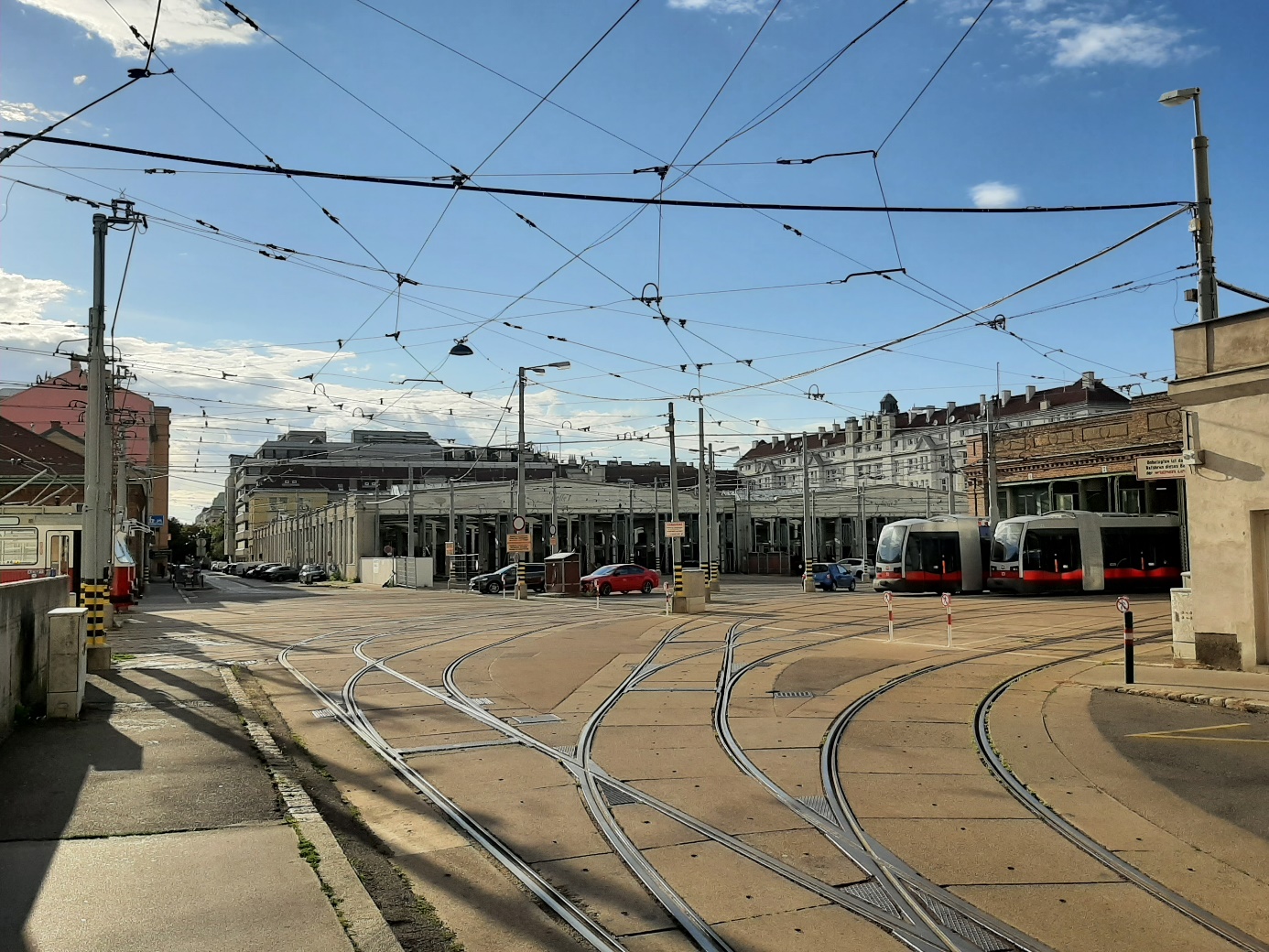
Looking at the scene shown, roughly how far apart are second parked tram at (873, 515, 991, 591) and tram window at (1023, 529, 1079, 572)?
2552 mm

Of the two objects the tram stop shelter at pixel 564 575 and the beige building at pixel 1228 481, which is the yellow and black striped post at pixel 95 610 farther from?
the tram stop shelter at pixel 564 575

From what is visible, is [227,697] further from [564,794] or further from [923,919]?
[923,919]

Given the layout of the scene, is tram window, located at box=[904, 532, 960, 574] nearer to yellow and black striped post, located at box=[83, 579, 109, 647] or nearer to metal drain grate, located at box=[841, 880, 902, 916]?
yellow and black striped post, located at box=[83, 579, 109, 647]

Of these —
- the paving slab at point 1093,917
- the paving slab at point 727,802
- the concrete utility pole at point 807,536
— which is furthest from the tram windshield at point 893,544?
the paving slab at point 1093,917

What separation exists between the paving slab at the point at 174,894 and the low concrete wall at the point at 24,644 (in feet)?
12.5

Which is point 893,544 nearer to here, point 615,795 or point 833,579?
point 833,579

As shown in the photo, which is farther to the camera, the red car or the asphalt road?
the red car

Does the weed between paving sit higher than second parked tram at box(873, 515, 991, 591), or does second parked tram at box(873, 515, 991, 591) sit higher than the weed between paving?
second parked tram at box(873, 515, 991, 591)

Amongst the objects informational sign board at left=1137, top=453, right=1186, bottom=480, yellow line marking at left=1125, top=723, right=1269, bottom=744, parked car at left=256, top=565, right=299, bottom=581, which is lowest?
parked car at left=256, top=565, right=299, bottom=581

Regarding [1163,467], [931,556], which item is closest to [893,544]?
[931,556]

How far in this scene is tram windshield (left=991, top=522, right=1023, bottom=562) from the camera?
1467 inches

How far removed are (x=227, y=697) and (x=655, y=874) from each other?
8.80 meters

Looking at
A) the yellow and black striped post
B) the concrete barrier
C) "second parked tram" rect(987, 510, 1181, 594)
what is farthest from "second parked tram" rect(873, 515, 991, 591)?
the concrete barrier

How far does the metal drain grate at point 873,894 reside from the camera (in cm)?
576
